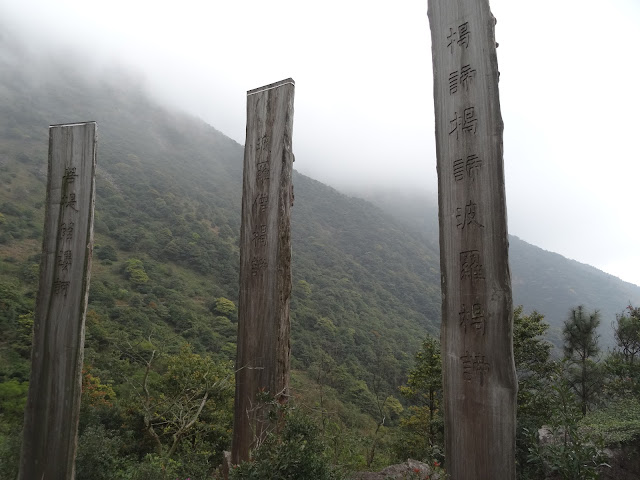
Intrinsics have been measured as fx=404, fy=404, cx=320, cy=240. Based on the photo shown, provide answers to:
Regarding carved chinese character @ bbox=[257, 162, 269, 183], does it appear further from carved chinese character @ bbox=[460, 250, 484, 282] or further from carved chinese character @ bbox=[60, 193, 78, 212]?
carved chinese character @ bbox=[460, 250, 484, 282]

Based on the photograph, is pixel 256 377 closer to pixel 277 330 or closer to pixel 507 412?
pixel 277 330

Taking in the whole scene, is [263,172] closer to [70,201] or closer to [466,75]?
[70,201]

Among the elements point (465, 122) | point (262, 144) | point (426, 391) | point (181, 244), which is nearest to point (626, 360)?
point (426, 391)

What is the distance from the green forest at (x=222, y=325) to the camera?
3.54 metres

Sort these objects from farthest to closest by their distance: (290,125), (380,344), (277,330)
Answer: (380,344)
(290,125)
(277,330)

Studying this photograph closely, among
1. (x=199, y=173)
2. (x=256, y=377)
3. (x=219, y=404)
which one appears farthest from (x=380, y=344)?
(x=199, y=173)

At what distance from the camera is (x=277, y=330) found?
10.3ft

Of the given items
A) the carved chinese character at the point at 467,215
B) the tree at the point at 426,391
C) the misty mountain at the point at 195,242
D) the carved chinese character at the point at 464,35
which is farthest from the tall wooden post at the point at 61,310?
the misty mountain at the point at 195,242

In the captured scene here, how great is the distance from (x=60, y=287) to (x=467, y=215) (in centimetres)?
296

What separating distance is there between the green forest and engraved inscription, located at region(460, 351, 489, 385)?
14.4 inches

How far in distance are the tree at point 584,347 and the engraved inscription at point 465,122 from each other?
1467 centimetres

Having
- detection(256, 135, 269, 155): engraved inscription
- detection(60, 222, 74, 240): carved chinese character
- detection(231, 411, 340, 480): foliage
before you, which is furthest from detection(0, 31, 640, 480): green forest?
detection(256, 135, 269, 155): engraved inscription

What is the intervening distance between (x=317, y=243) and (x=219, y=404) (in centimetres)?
4234

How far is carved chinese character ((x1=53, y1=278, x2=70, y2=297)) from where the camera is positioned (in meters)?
3.06
